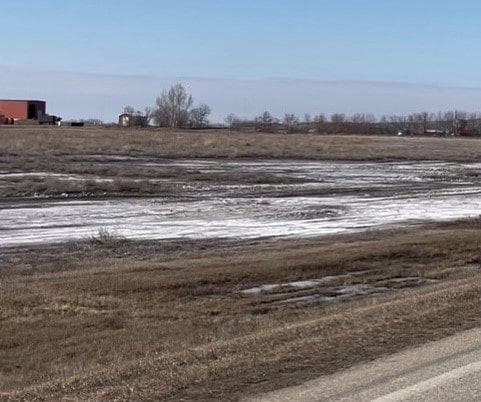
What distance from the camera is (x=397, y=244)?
19.4 m

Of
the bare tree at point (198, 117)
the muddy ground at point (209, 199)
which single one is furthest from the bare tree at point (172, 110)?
the muddy ground at point (209, 199)

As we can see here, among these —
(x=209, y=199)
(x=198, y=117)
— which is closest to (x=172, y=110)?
(x=198, y=117)

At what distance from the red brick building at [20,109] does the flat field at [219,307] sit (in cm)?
14503

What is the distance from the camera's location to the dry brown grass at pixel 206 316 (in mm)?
6930

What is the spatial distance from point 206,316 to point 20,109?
160257 millimetres

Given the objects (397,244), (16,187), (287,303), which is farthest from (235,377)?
(16,187)

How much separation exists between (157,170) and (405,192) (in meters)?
13.5

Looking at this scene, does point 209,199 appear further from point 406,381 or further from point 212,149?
point 212,149

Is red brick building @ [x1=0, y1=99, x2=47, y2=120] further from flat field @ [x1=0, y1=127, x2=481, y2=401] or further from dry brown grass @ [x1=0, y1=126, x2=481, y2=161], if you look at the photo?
flat field @ [x1=0, y1=127, x2=481, y2=401]

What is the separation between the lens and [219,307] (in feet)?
41.7

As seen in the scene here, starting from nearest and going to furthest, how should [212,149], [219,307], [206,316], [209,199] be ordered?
1. [206,316]
2. [219,307]
3. [209,199]
4. [212,149]

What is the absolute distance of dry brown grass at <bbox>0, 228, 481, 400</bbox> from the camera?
22.7 ft

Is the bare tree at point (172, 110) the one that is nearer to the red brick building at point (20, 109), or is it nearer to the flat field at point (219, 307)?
the red brick building at point (20, 109)

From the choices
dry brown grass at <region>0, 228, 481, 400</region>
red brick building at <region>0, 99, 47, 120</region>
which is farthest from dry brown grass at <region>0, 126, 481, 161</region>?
red brick building at <region>0, 99, 47, 120</region>
